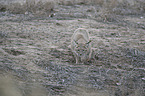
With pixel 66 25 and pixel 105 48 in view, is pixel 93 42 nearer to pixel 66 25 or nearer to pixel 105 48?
pixel 105 48

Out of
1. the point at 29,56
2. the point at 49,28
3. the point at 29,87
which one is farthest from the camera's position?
the point at 49,28

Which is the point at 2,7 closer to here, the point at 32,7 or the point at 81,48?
the point at 32,7

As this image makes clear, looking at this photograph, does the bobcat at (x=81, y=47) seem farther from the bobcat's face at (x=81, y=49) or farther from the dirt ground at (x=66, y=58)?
the dirt ground at (x=66, y=58)

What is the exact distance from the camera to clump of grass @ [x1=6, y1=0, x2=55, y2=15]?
9.43 metres

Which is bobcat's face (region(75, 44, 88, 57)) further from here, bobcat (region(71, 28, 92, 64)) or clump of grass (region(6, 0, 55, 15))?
clump of grass (region(6, 0, 55, 15))

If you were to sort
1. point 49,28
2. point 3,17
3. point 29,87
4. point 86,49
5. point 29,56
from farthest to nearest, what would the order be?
point 3,17, point 49,28, point 29,56, point 86,49, point 29,87

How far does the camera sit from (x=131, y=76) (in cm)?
436

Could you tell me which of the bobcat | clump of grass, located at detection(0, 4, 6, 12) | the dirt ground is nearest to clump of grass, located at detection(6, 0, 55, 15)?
clump of grass, located at detection(0, 4, 6, 12)

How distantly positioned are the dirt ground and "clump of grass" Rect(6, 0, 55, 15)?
692mm

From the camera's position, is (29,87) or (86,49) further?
(86,49)

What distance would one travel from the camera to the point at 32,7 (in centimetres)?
977

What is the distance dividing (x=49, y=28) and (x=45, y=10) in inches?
105

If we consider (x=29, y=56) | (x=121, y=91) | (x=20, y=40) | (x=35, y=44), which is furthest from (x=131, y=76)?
(x=20, y=40)

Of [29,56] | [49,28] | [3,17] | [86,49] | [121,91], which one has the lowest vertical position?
[121,91]
